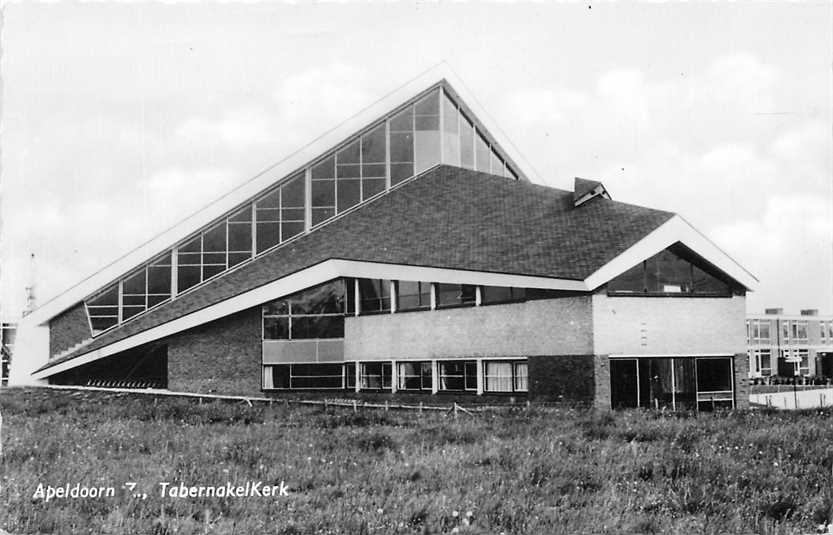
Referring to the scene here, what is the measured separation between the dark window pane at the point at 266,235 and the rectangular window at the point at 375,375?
17.0 ft

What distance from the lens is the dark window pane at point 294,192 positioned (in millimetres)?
26891

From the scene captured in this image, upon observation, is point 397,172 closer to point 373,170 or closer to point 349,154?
point 373,170

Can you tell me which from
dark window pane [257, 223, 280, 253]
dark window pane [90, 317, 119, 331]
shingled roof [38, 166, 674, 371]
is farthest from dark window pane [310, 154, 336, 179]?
dark window pane [90, 317, 119, 331]

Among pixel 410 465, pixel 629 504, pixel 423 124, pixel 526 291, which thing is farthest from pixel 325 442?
pixel 423 124

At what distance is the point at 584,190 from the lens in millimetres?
21922

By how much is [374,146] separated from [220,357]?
340 inches

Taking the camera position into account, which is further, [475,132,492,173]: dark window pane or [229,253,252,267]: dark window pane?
[475,132,492,173]: dark window pane

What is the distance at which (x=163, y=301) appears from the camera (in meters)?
26.2

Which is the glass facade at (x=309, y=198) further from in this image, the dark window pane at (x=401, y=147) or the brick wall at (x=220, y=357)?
the brick wall at (x=220, y=357)

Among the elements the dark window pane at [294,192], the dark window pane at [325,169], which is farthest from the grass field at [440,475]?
the dark window pane at [325,169]

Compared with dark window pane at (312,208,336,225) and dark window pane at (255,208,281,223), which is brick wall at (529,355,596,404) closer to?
dark window pane at (312,208,336,225)

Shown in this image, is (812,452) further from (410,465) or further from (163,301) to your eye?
(163,301)

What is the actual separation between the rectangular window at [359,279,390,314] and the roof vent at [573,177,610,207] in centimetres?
618

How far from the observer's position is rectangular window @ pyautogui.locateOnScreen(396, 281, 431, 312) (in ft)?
76.1
